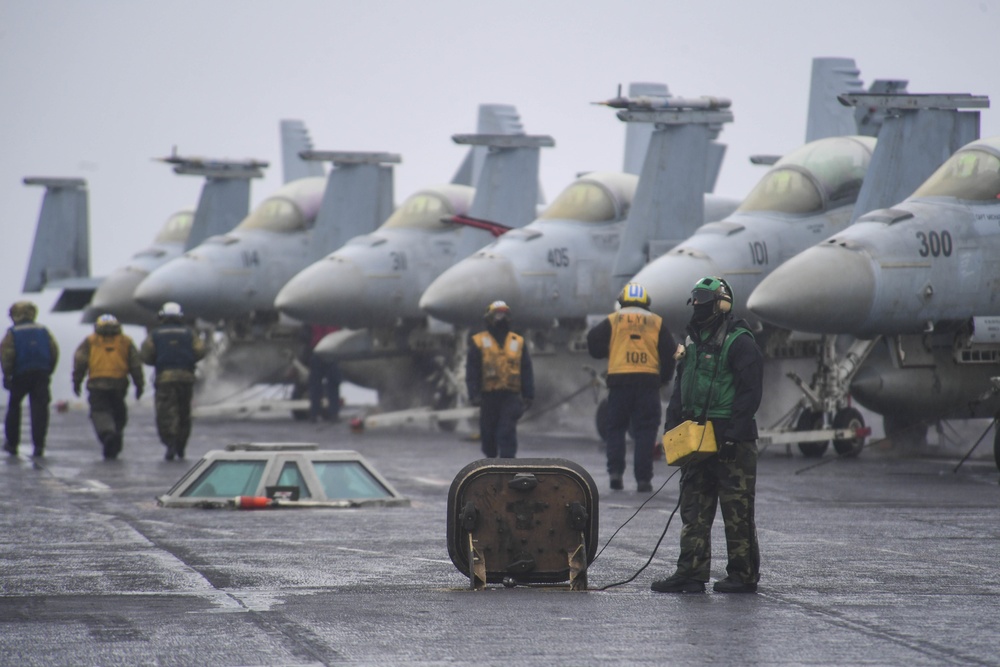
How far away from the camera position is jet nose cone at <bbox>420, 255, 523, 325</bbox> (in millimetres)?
22531

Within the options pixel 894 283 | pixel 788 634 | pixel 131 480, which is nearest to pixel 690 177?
pixel 894 283

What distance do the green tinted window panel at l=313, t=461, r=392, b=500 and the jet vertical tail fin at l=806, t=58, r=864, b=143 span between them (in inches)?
519

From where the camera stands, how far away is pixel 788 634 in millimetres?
6523

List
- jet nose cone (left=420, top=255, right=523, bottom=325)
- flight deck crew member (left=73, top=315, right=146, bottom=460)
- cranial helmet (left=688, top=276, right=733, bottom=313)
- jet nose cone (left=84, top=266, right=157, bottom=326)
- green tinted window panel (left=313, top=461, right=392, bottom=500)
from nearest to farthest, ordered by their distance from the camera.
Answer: cranial helmet (left=688, top=276, right=733, bottom=313) → green tinted window panel (left=313, top=461, right=392, bottom=500) → flight deck crew member (left=73, top=315, right=146, bottom=460) → jet nose cone (left=420, top=255, right=523, bottom=325) → jet nose cone (left=84, top=266, right=157, bottom=326)

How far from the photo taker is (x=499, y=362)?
15172 mm

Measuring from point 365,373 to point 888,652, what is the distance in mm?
23210

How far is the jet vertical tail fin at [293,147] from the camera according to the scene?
3841cm

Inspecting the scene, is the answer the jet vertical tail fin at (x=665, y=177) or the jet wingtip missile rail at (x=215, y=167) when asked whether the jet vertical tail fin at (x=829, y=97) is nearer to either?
the jet vertical tail fin at (x=665, y=177)

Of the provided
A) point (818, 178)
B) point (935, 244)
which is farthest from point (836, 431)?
point (818, 178)

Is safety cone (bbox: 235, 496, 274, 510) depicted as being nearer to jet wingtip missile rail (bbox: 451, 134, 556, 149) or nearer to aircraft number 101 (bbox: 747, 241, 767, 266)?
aircraft number 101 (bbox: 747, 241, 767, 266)

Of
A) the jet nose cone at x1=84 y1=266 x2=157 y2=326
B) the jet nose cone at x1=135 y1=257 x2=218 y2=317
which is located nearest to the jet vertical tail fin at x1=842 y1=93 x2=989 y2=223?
the jet nose cone at x1=135 y1=257 x2=218 y2=317

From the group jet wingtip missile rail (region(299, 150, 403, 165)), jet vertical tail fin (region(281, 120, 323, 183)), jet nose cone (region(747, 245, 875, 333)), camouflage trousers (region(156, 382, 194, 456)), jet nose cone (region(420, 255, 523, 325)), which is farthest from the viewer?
jet vertical tail fin (region(281, 120, 323, 183))

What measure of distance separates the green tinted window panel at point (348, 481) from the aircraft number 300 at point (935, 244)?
662cm

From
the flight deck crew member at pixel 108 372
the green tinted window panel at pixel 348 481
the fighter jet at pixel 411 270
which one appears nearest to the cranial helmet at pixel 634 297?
the green tinted window panel at pixel 348 481
